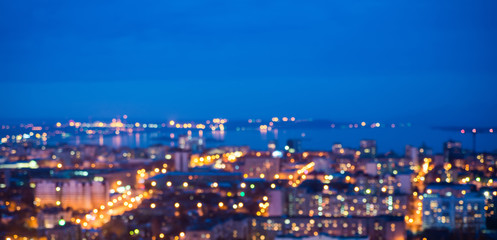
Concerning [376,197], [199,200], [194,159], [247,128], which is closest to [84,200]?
[199,200]

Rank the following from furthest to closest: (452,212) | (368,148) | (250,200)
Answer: (368,148)
(250,200)
(452,212)

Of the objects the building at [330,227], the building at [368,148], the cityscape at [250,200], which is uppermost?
the building at [368,148]

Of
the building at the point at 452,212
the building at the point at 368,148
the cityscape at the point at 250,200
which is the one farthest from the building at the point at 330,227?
the building at the point at 368,148

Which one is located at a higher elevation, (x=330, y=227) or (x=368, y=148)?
(x=368, y=148)

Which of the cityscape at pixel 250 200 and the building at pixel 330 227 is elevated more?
the cityscape at pixel 250 200

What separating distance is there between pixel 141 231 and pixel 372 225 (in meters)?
2.09

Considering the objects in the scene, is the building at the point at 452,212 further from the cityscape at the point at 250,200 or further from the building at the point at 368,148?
the building at the point at 368,148

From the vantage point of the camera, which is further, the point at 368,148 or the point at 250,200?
the point at 368,148

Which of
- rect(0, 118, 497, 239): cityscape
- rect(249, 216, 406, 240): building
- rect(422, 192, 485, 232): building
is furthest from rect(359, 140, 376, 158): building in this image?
rect(249, 216, 406, 240): building

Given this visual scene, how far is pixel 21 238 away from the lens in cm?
652

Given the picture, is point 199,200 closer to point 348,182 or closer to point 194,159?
point 348,182

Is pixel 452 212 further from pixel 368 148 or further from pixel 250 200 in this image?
pixel 368 148

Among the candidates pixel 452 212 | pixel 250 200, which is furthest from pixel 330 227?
pixel 250 200

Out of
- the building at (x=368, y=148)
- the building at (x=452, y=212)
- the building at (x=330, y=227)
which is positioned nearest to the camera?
the building at (x=330, y=227)
